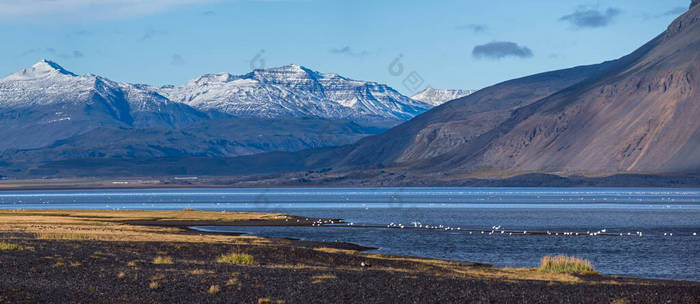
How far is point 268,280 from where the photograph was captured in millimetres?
40844

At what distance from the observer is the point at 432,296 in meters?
37.4

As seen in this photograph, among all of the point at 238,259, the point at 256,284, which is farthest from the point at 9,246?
the point at 256,284

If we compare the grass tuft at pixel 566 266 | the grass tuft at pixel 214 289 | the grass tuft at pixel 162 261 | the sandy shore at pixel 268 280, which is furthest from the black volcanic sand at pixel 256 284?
the grass tuft at pixel 566 266

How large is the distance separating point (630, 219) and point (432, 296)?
3805 inches

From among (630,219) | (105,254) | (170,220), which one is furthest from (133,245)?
(630,219)

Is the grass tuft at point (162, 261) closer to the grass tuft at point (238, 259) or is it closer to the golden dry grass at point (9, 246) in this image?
the grass tuft at point (238, 259)

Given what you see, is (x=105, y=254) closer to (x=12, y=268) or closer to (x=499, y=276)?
(x=12, y=268)

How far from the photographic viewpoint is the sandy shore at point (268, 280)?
36.3 m

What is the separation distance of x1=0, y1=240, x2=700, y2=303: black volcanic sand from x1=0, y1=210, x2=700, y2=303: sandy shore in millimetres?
42

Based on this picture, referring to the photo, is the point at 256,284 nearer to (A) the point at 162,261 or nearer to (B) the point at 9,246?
(A) the point at 162,261

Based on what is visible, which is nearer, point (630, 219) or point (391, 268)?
point (391, 268)

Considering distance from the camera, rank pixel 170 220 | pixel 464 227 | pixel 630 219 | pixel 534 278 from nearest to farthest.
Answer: pixel 534 278, pixel 464 227, pixel 170 220, pixel 630 219


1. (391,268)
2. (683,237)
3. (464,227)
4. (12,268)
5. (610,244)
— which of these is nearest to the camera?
(12,268)

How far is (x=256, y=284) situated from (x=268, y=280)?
158 cm
